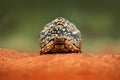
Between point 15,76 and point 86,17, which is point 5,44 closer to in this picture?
point 86,17

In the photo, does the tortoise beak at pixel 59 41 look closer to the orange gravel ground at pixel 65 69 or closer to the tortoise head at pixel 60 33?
the tortoise head at pixel 60 33

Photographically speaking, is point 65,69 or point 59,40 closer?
point 65,69

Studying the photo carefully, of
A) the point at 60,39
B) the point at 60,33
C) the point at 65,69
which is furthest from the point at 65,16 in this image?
the point at 65,69

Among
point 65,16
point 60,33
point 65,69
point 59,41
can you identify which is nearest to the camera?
point 65,69

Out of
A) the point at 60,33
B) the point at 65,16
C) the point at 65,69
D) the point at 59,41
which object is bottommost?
the point at 65,69

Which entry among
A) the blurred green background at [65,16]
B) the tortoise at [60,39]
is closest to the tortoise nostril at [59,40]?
the tortoise at [60,39]

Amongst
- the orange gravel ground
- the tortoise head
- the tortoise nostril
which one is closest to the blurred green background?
the tortoise head

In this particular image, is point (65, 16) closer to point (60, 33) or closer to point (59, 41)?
point (60, 33)
